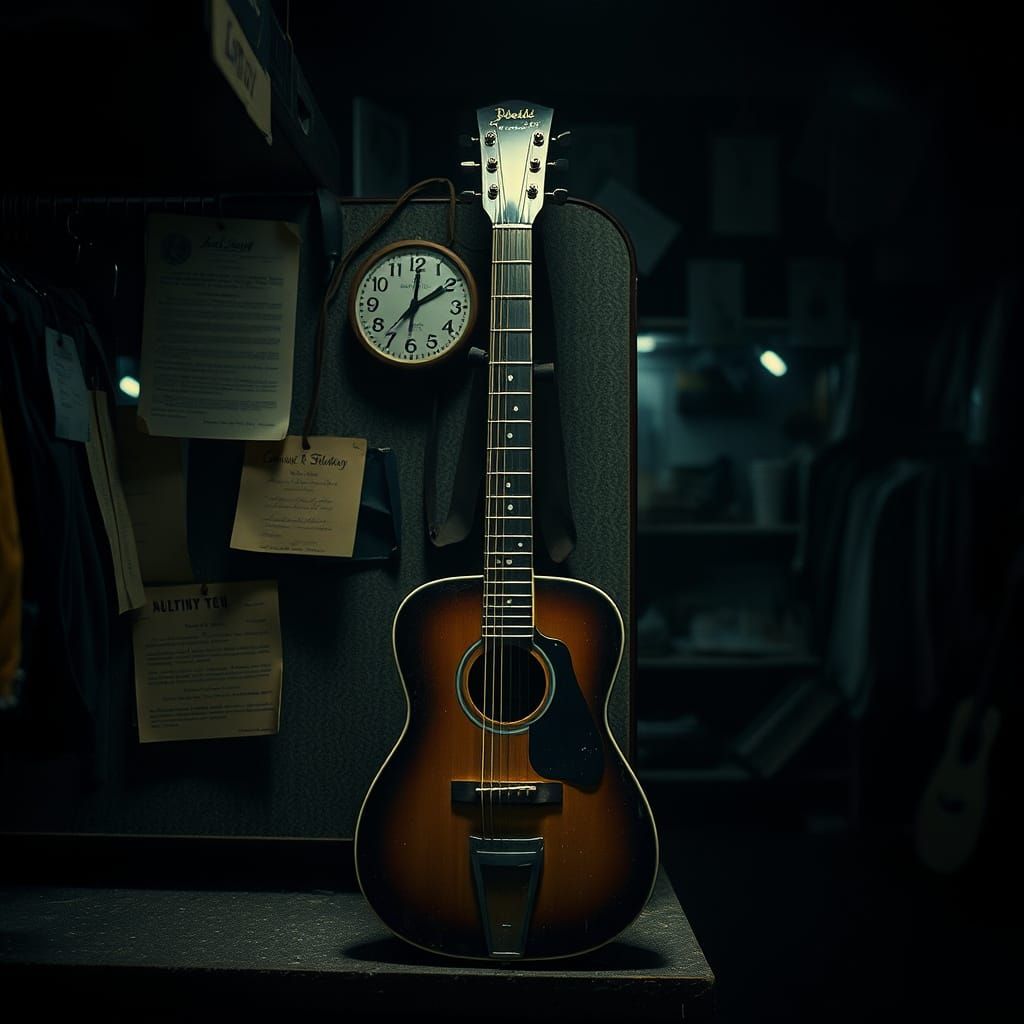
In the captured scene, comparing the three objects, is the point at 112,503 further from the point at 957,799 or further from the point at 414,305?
the point at 957,799

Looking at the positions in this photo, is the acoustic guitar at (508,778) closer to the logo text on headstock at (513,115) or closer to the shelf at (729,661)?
the logo text on headstock at (513,115)

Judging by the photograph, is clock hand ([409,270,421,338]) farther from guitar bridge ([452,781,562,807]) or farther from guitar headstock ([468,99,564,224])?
guitar bridge ([452,781,562,807])

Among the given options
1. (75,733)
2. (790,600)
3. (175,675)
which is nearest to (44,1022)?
(75,733)

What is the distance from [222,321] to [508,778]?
571 mm

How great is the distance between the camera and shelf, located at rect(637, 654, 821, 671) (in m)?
3.21

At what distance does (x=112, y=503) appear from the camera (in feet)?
3.28

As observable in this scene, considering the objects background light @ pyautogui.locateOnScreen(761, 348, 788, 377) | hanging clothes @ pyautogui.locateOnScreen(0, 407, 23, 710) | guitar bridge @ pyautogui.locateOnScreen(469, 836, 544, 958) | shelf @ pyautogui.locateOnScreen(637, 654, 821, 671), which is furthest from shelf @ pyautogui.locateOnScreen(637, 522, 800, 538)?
hanging clothes @ pyautogui.locateOnScreen(0, 407, 23, 710)

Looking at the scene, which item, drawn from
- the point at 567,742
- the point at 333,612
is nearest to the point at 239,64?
the point at 333,612

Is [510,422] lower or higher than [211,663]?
higher

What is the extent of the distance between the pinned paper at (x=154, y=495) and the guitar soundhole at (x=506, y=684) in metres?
0.36

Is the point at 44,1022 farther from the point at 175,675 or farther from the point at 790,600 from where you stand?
the point at 790,600

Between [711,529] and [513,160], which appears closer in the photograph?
[513,160]

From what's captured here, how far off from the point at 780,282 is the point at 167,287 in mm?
2909

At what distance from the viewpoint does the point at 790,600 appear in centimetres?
343
